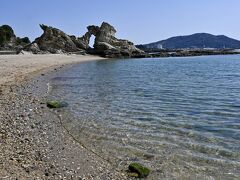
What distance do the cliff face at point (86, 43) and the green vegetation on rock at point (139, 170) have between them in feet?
325

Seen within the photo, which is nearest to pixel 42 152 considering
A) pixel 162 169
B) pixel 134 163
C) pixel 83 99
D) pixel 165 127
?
pixel 134 163

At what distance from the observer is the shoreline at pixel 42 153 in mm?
9008

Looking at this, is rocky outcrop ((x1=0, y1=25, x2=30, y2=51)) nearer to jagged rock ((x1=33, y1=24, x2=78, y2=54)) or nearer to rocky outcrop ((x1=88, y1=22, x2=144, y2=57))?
jagged rock ((x1=33, y1=24, x2=78, y2=54))

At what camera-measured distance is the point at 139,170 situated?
9.59 metres

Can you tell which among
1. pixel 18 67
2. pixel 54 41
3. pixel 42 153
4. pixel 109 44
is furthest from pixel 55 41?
pixel 42 153

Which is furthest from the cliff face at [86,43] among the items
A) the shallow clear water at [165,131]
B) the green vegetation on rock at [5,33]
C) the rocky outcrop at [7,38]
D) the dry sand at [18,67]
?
the shallow clear water at [165,131]

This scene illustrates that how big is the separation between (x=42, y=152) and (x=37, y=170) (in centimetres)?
168

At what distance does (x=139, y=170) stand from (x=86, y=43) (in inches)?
4597

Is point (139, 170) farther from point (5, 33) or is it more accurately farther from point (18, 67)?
point (5, 33)

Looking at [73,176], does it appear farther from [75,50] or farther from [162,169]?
[75,50]

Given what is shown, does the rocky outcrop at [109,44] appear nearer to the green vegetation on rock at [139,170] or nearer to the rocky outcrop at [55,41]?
the rocky outcrop at [55,41]

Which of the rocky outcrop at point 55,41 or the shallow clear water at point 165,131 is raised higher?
the rocky outcrop at point 55,41

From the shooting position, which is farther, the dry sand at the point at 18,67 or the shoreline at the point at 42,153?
the dry sand at the point at 18,67

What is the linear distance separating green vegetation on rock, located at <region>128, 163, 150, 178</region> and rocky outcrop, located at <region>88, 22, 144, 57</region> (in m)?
99.3
